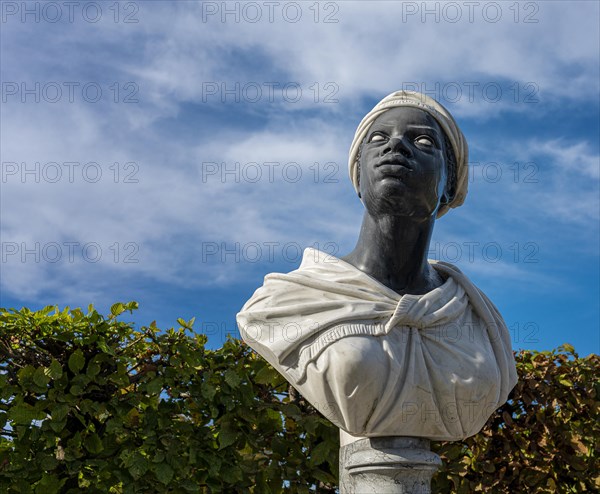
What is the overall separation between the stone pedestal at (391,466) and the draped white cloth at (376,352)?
8 cm

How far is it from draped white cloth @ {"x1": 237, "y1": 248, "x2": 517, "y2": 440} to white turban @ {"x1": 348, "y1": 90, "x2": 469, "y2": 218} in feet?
2.10

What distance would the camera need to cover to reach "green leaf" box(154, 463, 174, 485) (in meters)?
4.39

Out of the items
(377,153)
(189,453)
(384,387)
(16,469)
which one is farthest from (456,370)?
(16,469)

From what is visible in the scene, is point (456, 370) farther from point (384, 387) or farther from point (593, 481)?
point (593, 481)

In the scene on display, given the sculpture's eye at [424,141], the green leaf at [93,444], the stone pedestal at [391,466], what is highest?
the sculpture's eye at [424,141]

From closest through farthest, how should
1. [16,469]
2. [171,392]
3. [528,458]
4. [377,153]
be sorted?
[377,153], [16,469], [171,392], [528,458]

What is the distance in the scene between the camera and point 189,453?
454 cm

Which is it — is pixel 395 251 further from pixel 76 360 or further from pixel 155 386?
pixel 76 360

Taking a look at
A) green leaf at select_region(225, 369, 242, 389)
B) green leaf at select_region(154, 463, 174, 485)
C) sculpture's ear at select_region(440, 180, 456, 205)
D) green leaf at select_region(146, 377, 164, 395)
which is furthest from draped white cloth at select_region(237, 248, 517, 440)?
green leaf at select_region(154, 463, 174, 485)

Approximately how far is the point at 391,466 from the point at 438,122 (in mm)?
1746

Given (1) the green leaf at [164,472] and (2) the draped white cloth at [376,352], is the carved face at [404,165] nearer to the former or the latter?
(2) the draped white cloth at [376,352]

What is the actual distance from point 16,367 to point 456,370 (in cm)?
252

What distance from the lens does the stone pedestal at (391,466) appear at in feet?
12.1

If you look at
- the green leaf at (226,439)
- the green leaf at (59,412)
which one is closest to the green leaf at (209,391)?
the green leaf at (226,439)
